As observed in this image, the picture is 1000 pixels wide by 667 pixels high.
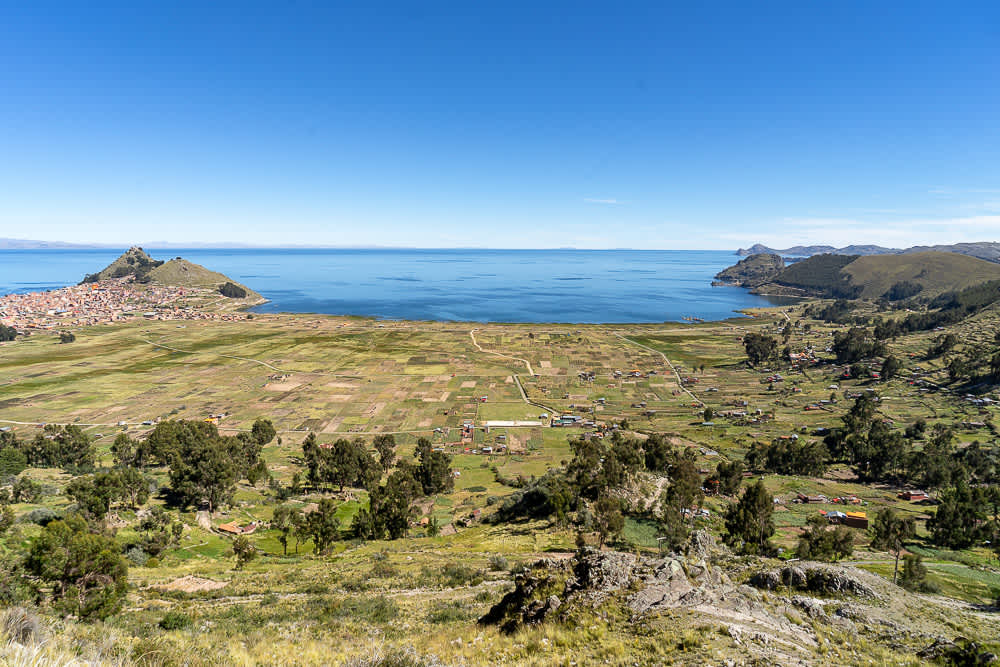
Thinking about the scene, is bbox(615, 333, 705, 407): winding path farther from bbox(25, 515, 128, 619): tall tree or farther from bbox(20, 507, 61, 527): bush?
bbox(20, 507, 61, 527): bush

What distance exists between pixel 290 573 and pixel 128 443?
56.2 metres

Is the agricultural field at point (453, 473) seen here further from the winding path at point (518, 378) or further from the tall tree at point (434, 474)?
the tall tree at point (434, 474)

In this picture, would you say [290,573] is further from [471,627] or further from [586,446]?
[586,446]

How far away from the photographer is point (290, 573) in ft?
115

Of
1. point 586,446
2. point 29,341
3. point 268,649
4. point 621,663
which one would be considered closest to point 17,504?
point 268,649

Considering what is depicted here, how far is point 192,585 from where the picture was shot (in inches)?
1236

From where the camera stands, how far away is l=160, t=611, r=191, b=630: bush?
22.0 meters

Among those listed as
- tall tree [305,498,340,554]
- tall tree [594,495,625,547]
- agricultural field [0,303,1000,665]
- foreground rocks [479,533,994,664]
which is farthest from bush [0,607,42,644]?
tall tree [594,495,625,547]

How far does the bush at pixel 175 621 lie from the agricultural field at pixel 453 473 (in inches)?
4.5

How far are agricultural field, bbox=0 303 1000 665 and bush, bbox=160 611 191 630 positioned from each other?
0.12 metres

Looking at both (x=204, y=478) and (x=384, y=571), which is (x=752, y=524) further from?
(x=204, y=478)

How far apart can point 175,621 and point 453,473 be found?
57086 millimetres

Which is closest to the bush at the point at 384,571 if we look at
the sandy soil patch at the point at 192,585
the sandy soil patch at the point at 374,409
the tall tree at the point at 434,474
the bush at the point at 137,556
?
the sandy soil patch at the point at 192,585

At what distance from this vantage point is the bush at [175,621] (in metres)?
22.0
